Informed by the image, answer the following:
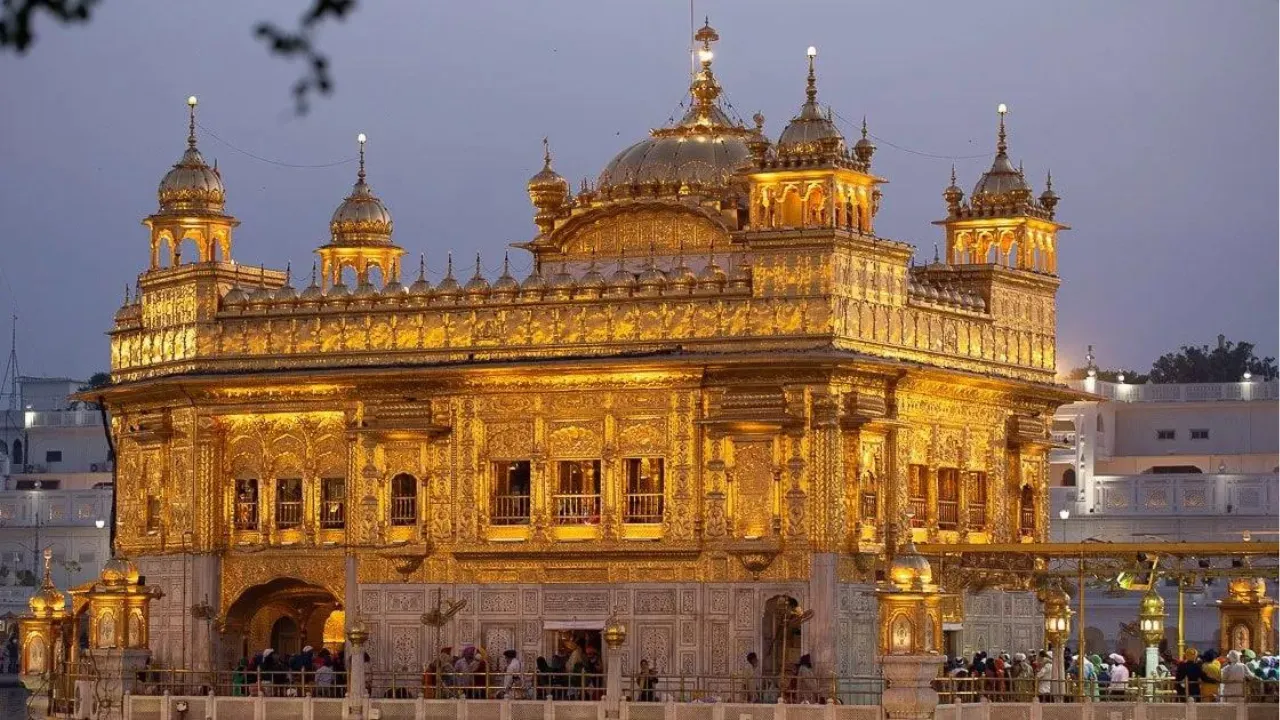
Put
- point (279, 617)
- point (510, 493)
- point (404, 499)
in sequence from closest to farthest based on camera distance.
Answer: point (510, 493) → point (404, 499) → point (279, 617)

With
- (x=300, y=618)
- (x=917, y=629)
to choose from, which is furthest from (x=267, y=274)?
(x=917, y=629)

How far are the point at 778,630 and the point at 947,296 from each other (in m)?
5.80

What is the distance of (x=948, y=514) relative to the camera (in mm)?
37594

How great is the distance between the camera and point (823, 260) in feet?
113

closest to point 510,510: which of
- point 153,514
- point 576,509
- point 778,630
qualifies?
point 576,509

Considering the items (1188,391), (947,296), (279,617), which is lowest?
(279,617)

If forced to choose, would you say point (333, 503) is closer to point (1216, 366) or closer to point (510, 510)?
point (510, 510)

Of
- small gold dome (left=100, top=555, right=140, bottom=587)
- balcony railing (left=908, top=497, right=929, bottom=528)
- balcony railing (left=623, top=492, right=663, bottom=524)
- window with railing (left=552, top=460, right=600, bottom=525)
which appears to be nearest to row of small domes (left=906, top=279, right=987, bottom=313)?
balcony railing (left=908, top=497, right=929, bottom=528)

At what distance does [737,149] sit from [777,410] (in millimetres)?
6305

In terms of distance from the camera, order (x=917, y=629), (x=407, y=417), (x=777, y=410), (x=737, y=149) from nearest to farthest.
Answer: (x=917, y=629)
(x=777, y=410)
(x=407, y=417)
(x=737, y=149)

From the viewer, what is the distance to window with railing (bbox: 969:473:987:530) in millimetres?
38156

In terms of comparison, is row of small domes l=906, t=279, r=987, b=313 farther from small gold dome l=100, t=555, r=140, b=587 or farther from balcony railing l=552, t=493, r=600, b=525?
small gold dome l=100, t=555, r=140, b=587

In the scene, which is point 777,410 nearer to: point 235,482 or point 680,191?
point 680,191

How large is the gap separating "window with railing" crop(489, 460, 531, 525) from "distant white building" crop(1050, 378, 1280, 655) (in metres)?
19.2
